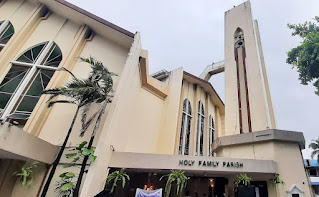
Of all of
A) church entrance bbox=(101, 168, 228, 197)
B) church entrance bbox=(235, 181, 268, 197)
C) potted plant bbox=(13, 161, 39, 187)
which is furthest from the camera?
church entrance bbox=(101, 168, 228, 197)

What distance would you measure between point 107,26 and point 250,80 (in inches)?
357

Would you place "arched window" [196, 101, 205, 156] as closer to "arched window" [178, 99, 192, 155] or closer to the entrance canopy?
"arched window" [178, 99, 192, 155]

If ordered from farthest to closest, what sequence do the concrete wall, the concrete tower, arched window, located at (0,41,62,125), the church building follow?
the concrete tower < arched window, located at (0,41,62,125) < the concrete wall < the church building

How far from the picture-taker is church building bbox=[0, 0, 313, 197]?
21.3 ft

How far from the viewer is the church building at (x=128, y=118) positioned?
6484mm

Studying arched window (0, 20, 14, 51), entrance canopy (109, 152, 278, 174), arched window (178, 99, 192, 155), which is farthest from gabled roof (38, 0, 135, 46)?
arched window (178, 99, 192, 155)

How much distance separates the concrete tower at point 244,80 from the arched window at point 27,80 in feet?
33.9

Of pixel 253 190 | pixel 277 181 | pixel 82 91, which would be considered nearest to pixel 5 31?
pixel 82 91

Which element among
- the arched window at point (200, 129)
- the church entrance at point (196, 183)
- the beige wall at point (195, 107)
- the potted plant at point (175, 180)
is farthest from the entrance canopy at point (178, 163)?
the arched window at point (200, 129)

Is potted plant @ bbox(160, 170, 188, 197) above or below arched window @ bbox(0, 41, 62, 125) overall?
below

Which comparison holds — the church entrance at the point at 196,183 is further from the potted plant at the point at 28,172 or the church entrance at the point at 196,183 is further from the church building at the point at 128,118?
the potted plant at the point at 28,172

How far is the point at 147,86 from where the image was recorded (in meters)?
11.4

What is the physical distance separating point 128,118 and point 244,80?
26.2 feet

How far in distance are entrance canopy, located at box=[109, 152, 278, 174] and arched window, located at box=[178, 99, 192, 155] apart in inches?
200
